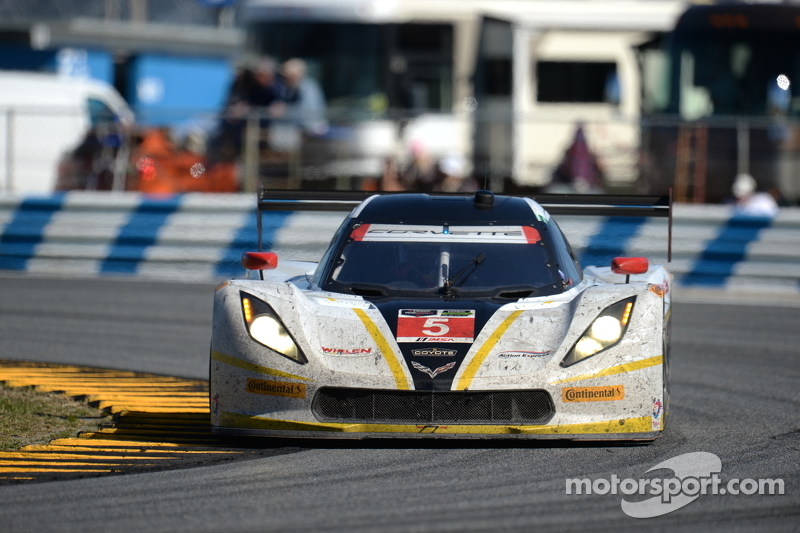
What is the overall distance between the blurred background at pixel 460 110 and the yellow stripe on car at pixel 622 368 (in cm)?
893

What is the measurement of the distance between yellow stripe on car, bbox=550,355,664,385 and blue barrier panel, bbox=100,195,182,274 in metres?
8.75

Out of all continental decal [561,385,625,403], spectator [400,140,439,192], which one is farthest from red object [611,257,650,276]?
spectator [400,140,439,192]

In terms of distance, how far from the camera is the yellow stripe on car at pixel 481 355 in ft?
18.0

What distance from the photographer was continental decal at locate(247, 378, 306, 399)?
218 inches

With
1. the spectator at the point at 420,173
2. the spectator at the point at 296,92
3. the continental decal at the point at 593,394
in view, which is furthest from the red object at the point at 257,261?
the spectator at the point at 296,92

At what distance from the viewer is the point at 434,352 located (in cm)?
559

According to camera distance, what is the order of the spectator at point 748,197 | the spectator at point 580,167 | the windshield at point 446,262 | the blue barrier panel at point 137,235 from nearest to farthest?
1. the windshield at point 446,262
2. the blue barrier panel at point 137,235
3. the spectator at point 748,197
4. the spectator at point 580,167

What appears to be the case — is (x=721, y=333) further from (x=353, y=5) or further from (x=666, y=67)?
(x=353, y=5)

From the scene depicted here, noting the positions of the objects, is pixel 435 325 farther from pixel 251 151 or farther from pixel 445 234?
pixel 251 151

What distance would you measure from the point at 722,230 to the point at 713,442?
24.5 feet

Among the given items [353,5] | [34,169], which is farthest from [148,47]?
[34,169]

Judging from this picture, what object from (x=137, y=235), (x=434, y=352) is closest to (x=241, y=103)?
(x=137, y=235)

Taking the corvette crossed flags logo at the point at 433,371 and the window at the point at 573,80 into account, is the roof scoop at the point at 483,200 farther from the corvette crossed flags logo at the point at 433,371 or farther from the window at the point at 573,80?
the window at the point at 573,80

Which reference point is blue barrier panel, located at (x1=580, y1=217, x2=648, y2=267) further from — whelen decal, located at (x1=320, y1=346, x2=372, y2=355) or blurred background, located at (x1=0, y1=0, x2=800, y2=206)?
whelen decal, located at (x1=320, y1=346, x2=372, y2=355)
